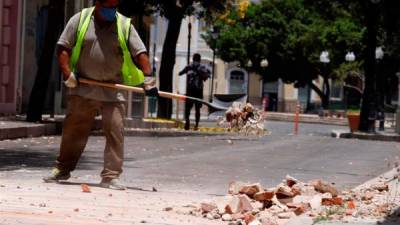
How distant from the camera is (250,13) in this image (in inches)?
2837

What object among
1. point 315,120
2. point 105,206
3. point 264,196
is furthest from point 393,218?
point 315,120

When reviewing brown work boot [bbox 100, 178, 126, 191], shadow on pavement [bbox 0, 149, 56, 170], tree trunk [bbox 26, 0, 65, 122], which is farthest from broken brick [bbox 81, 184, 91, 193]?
tree trunk [bbox 26, 0, 65, 122]

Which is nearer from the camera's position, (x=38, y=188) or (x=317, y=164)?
(x=38, y=188)

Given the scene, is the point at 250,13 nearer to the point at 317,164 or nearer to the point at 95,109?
the point at 317,164

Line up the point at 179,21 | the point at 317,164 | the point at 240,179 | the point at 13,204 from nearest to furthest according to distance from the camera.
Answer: the point at 13,204, the point at 240,179, the point at 317,164, the point at 179,21

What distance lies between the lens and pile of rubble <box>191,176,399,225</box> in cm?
762

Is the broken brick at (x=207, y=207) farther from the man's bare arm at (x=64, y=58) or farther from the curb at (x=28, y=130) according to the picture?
the curb at (x=28, y=130)

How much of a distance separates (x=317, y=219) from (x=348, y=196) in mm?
2282

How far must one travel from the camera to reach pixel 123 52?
923 cm

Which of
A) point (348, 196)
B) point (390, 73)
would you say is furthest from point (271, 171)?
point (390, 73)

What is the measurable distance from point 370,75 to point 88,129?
2140 centimetres

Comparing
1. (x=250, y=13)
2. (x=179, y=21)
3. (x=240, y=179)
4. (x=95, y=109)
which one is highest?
(x=250, y=13)

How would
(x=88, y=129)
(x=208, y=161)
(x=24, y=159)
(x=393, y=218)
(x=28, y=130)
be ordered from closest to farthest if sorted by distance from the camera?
(x=393, y=218) < (x=88, y=129) < (x=24, y=159) < (x=208, y=161) < (x=28, y=130)

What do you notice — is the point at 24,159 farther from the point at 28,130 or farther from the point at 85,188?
the point at 28,130
